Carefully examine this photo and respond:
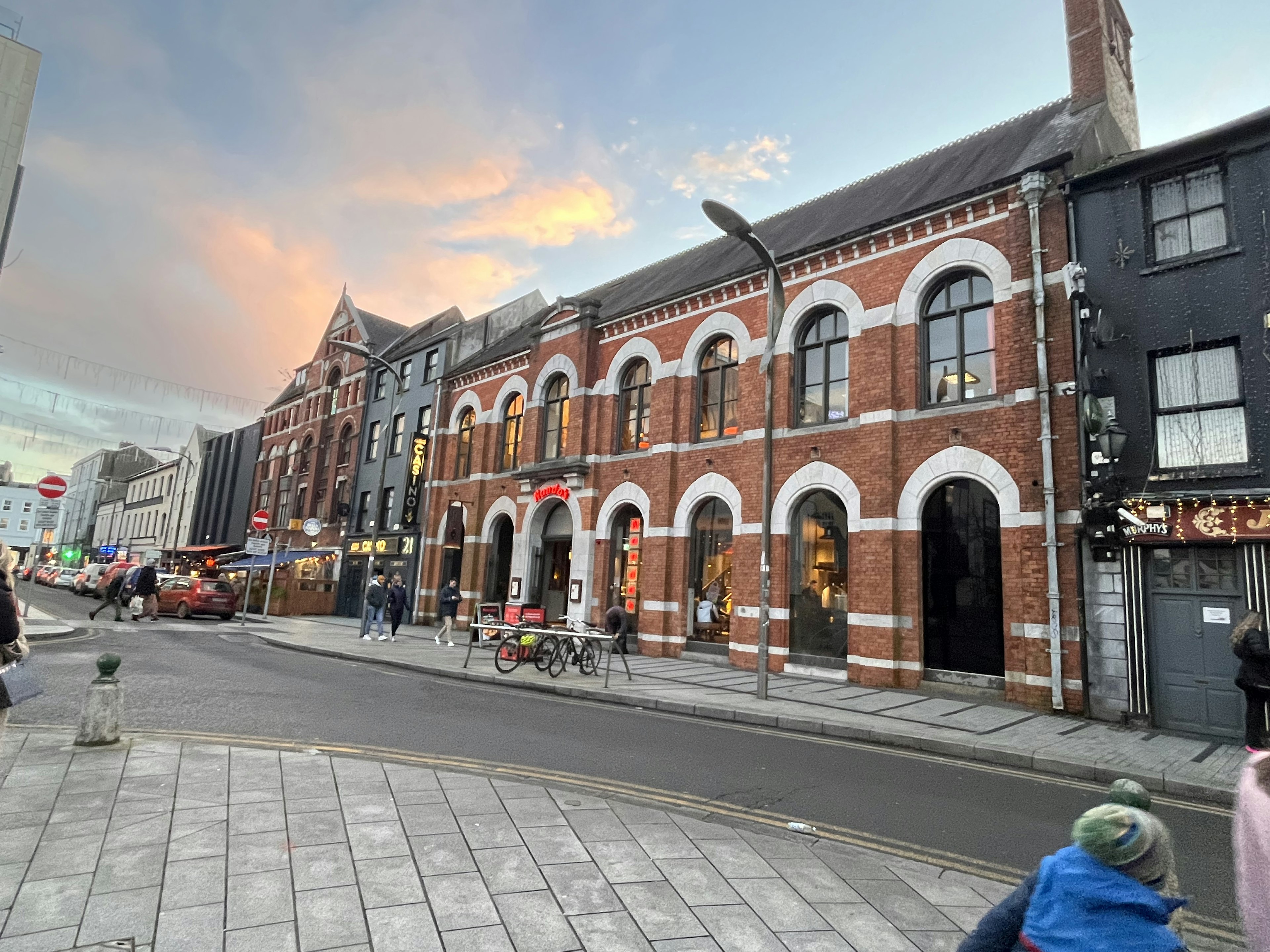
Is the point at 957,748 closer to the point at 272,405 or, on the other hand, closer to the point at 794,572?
the point at 794,572

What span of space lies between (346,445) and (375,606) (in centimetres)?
1567

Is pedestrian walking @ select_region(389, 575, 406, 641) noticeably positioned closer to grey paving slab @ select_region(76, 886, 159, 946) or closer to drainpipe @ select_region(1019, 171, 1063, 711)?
drainpipe @ select_region(1019, 171, 1063, 711)

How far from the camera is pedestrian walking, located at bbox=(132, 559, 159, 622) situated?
64.8ft

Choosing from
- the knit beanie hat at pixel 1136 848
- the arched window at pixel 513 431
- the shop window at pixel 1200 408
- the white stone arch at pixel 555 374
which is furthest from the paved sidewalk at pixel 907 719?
the arched window at pixel 513 431

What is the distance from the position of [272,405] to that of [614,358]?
1168 inches

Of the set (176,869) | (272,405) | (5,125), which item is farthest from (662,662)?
(272,405)

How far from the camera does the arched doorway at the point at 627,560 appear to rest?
1820 cm

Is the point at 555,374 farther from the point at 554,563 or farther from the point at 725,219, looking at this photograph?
the point at 725,219

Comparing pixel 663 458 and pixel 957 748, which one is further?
pixel 663 458

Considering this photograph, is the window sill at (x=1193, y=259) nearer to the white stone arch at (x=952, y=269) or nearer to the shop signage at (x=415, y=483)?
the white stone arch at (x=952, y=269)

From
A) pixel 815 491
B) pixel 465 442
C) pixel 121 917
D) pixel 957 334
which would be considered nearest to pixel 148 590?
pixel 465 442

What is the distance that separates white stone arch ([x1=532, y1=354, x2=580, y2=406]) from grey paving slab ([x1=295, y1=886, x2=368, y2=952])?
17.6 meters

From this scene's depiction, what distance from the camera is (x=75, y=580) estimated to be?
37.5 meters

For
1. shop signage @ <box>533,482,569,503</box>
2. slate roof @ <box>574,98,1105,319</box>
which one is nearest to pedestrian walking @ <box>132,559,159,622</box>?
shop signage @ <box>533,482,569,503</box>
